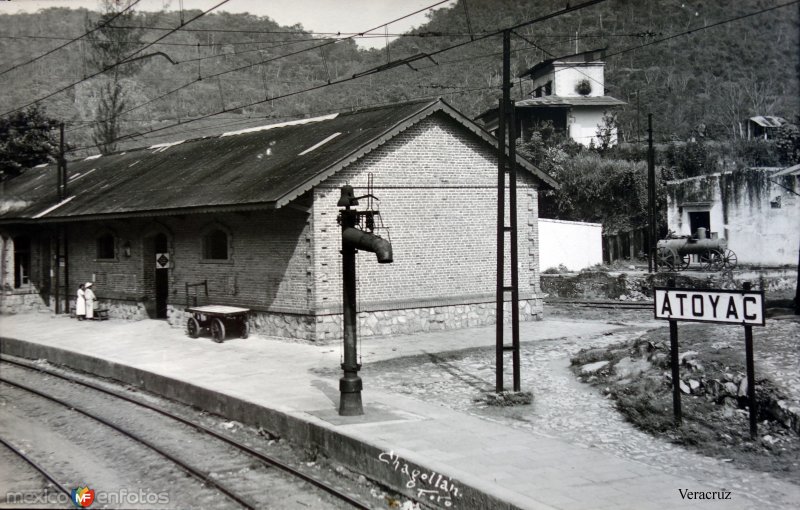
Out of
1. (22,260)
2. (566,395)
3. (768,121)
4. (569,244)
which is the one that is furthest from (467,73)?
(566,395)

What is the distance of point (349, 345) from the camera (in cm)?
1124

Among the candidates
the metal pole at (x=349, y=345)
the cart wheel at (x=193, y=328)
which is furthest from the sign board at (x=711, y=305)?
the cart wheel at (x=193, y=328)

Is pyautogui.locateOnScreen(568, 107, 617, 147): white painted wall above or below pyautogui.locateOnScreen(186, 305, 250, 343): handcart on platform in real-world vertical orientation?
above

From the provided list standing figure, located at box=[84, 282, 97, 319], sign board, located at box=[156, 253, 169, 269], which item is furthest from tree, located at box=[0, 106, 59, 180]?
sign board, located at box=[156, 253, 169, 269]

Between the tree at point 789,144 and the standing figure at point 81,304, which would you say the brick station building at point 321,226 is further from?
the tree at point 789,144

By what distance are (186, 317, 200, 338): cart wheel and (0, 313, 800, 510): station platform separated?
40 cm

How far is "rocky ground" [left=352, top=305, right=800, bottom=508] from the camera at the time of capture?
349 inches

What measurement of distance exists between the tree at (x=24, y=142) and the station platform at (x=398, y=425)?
26794mm

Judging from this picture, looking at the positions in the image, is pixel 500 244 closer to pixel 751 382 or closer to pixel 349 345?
pixel 349 345

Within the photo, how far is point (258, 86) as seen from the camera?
90062 mm

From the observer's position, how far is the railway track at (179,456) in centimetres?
870

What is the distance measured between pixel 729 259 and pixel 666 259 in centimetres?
254

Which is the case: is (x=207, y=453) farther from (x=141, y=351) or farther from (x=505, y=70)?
(x=141, y=351)

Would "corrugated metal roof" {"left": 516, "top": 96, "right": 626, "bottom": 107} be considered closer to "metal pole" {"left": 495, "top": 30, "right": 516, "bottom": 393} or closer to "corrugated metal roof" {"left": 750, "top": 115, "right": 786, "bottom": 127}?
"corrugated metal roof" {"left": 750, "top": 115, "right": 786, "bottom": 127}
